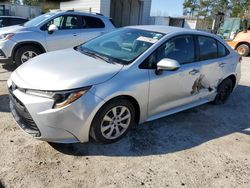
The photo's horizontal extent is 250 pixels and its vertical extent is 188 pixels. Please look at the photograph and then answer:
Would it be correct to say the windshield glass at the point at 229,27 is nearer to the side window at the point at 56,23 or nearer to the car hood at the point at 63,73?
the side window at the point at 56,23

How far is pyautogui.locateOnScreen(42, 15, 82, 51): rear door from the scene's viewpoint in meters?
6.37

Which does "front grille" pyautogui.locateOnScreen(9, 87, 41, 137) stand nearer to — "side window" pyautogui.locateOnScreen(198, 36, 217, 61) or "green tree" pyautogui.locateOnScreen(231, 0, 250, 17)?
"side window" pyautogui.locateOnScreen(198, 36, 217, 61)

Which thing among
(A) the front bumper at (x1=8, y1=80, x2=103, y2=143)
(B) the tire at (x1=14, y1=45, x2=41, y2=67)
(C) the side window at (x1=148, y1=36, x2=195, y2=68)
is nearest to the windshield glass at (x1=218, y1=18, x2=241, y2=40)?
(B) the tire at (x1=14, y1=45, x2=41, y2=67)

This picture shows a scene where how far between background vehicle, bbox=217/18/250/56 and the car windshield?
35.9 ft

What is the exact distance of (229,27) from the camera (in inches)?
838

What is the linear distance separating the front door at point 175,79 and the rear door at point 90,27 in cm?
381

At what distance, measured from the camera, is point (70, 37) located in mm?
6711

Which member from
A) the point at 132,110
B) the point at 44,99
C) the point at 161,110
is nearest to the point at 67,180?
the point at 44,99

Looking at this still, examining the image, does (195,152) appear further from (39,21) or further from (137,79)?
(39,21)

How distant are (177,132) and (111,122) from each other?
1199mm

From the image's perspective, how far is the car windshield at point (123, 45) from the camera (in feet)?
11.0

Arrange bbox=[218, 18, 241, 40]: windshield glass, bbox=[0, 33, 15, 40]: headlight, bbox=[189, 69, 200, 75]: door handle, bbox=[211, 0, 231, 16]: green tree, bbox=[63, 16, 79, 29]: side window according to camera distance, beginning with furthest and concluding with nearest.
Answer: bbox=[211, 0, 231, 16]: green tree → bbox=[218, 18, 241, 40]: windshield glass → bbox=[63, 16, 79, 29]: side window → bbox=[0, 33, 15, 40]: headlight → bbox=[189, 69, 200, 75]: door handle

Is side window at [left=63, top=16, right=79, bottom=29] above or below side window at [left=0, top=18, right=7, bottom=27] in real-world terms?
above

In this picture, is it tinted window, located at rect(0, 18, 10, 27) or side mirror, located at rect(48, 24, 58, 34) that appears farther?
tinted window, located at rect(0, 18, 10, 27)
